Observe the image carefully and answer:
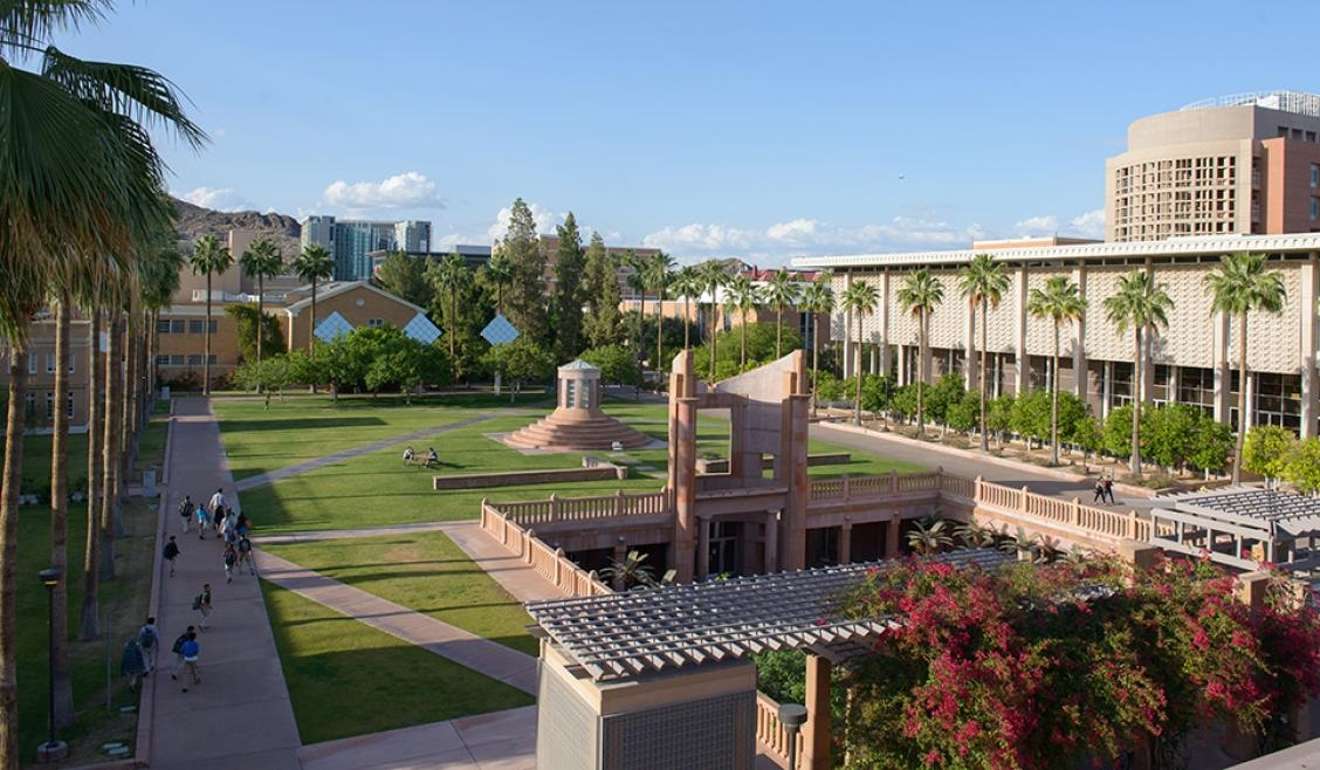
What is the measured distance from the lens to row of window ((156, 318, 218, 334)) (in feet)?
289

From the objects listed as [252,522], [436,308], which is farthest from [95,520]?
[436,308]

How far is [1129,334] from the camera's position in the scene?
60000 mm

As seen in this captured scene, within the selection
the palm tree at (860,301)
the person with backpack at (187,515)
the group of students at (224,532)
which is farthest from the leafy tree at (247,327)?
the person with backpack at (187,515)

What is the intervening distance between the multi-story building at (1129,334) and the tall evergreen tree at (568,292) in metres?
30.4

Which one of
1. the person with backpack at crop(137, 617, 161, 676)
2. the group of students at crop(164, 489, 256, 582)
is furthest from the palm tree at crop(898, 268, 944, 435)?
the person with backpack at crop(137, 617, 161, 676)

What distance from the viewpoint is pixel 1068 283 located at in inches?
2516

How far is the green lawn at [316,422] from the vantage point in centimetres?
5153

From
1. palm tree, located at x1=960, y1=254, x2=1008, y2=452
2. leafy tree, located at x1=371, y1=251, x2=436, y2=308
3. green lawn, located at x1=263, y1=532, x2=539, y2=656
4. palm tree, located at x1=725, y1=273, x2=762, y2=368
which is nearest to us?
green lawn, located at x1=263, y1=532, x2=539, y2=656

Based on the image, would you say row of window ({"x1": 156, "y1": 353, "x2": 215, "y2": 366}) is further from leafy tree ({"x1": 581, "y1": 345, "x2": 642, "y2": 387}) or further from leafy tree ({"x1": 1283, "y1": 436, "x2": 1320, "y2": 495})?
leafy tree ({"x1": 1283, "y1": 436, "x2": 1320, "y2": 495})

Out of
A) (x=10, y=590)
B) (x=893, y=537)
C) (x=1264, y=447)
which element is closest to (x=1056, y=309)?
(x=1264, y=447)

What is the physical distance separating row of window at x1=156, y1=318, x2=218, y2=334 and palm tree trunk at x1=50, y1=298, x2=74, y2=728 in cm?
7148

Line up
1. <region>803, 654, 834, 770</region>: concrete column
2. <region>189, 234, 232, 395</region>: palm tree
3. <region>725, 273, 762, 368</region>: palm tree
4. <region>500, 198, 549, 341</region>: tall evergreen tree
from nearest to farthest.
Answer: <region>803, 654, 834, 770</region>: concrete column
<region>189, 234, 232, 395</region>: palm tree
<region>725, 273, 762, 368</region>: palm tree
<region>500, 198, 549, 341</region>: tall evergreen tree

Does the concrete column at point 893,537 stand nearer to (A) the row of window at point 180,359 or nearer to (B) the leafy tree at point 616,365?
(B) the leafy tree at point 616,365

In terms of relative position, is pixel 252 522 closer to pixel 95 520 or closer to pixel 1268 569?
pixel 95 520
